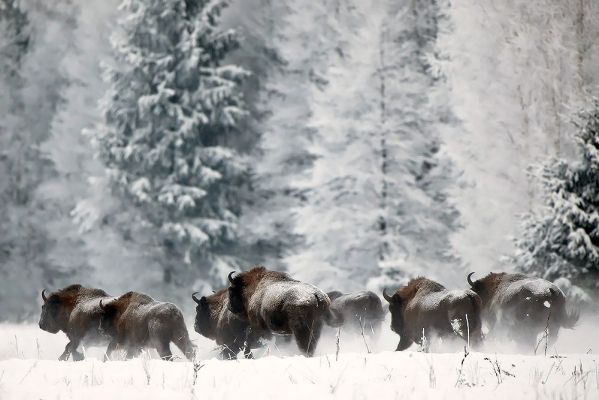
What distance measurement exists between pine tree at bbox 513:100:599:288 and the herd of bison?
3535 mm

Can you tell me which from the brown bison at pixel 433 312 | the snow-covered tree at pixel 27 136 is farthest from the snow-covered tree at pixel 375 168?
the snow-covered tree at pixel 27 136

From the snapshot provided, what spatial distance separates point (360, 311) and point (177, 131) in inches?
538

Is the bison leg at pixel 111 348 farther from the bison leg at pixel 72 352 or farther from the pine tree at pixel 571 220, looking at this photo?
the pine tree at pixel 571 220

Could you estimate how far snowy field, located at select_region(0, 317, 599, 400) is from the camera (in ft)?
18.2

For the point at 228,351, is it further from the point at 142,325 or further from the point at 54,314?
the point at 54,314

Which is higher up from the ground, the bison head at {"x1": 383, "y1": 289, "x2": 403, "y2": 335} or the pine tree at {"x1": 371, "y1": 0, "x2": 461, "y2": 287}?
the pine tree at {"x1": 371, "y1": 0, "x2": 461, "y2": 287}

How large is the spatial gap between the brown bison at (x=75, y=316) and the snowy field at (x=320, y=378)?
4.22 m

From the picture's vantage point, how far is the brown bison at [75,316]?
11609mm

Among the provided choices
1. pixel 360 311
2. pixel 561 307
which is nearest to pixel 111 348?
pixel 360 311

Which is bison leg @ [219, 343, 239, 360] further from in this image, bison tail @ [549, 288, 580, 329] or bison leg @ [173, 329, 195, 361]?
bison tail @ [549, 288, 580, 329]

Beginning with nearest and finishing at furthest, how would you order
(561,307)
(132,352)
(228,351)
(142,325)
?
(561,307) → (142,325) → (132,352) → (228,351)

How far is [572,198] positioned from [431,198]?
743 centimetres

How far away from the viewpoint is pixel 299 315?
8.91 m

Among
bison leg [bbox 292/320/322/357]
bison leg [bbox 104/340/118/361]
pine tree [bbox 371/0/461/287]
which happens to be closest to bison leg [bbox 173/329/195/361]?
bison leg [bbox 104/340/118/361]
